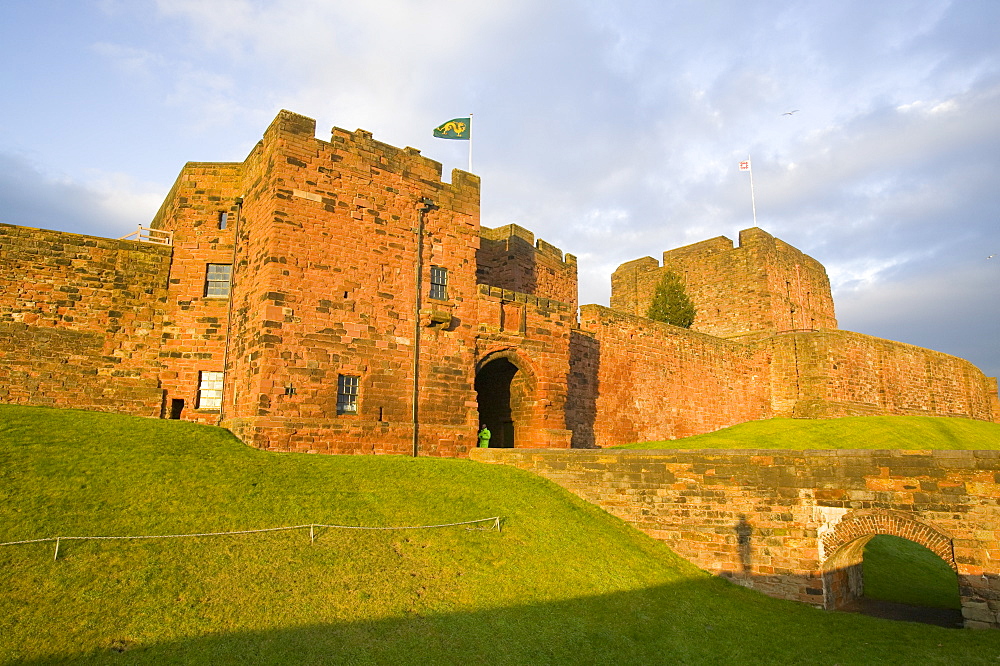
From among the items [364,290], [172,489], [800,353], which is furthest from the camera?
[800,353]

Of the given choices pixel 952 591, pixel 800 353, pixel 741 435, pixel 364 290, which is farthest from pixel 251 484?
pixel 800 353

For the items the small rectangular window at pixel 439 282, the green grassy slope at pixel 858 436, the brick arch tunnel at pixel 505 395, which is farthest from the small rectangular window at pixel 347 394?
the green grassy slope at pixel 858 436

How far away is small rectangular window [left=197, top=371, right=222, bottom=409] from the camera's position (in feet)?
64.1

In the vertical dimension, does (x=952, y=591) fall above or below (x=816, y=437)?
below

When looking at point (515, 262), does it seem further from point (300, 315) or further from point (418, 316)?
point (300, 315)

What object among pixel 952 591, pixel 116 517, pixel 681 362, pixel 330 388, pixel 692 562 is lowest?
pixel 952 591

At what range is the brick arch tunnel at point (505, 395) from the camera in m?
21.5

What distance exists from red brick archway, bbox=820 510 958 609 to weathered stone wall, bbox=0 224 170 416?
59.9 ft

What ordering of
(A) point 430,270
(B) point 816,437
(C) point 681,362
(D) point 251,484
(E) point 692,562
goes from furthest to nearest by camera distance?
(C) point 681,362, (B) point 816,437, (A) point 430,270, (E) point 692,562, (D) point 251,484

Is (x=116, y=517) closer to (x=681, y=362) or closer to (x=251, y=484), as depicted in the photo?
(x=251, y=484)

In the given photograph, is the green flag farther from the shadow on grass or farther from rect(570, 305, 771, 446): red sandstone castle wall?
the shadow on grass

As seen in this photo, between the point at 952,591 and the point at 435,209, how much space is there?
61.2ft

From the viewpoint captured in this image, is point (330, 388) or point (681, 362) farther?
point (681, 362)

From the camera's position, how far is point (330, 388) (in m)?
17.4
